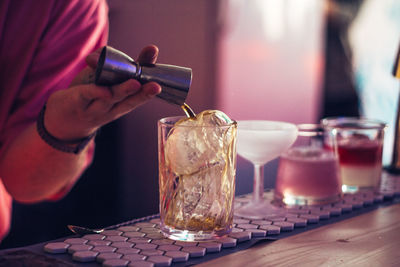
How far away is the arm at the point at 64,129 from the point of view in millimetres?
799

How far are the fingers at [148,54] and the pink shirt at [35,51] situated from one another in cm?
54

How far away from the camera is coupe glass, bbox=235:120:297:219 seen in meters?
1.00

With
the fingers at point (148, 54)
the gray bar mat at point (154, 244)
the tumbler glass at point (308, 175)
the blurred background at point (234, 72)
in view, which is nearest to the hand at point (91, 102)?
the fingers at point (148, 54)

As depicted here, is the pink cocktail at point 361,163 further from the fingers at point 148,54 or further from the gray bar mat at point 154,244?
the fingers at point 148,54

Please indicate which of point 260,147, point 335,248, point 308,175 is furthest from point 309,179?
point 335,248

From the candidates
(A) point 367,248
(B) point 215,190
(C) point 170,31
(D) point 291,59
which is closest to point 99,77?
(B) point 215,190

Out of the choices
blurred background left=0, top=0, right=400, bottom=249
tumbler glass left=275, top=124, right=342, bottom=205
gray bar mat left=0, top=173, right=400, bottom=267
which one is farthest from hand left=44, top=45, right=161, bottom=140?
blurred background left=0, top=0, right=400, bottom=249

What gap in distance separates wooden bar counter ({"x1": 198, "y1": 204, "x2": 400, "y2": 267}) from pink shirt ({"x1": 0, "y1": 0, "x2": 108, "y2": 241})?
2.31 ft

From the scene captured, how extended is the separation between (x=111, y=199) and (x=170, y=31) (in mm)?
988

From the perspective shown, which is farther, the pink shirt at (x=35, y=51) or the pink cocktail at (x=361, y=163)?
the pink shirt at (x=35, y=51)

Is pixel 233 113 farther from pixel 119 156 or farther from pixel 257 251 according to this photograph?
pixel 257 251

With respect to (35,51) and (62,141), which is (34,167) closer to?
(62,141)

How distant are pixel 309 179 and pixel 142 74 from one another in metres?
0.44

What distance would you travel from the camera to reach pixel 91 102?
0.91m
